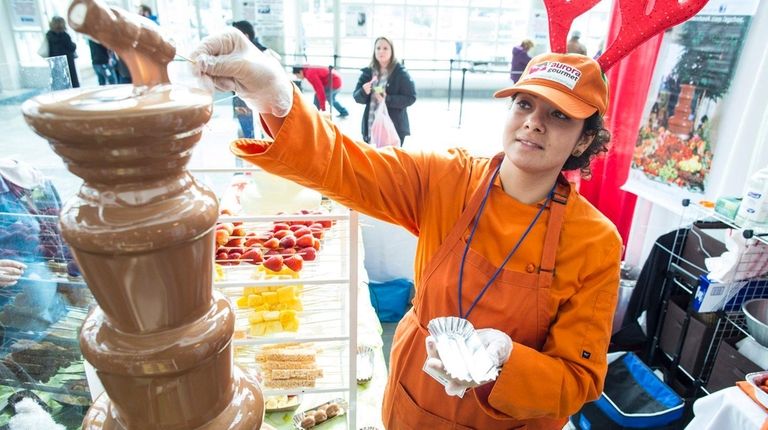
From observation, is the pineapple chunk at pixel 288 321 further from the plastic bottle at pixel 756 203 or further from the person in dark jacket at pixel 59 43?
the person in dark jacket at pixel 59 43

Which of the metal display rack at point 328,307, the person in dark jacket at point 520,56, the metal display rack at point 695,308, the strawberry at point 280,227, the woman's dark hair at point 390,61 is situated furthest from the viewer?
the person in dark jacket at point 520,56

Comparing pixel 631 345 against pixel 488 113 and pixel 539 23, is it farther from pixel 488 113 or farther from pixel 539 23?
pixel 539 23

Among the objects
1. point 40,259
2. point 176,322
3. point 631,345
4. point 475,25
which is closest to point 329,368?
point 40,259

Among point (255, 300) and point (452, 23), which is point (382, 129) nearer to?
point (255, 300)

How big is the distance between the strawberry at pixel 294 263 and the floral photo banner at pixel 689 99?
2376 mm

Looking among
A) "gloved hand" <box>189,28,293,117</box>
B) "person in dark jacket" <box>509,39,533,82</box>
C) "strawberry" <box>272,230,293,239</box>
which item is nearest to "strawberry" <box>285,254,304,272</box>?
"strawberry" <box>272,230,293,239</box>

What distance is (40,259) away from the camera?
137 cm

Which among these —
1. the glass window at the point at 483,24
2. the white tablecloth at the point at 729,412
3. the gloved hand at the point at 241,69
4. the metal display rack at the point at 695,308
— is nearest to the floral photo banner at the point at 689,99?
the metal display rack at the point at 695,308

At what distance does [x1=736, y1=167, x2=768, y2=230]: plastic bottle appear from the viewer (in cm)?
191

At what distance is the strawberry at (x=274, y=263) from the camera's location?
5.19 feet

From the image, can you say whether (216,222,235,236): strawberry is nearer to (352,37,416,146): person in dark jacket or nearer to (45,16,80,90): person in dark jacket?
(352,37,416,146): person in dark jacket

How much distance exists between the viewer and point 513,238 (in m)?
1.13

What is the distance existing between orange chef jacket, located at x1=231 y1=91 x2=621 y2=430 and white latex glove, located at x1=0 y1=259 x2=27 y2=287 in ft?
2.59

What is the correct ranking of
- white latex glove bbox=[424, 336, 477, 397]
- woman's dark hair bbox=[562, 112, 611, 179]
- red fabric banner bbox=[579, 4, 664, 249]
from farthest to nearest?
red fabric banner bbox=[579, 4, 664, 249]
woman's dark hair bbox=[562, 112, 611, 179]
white latex glove bbox=[424, 336, 477, 397]
